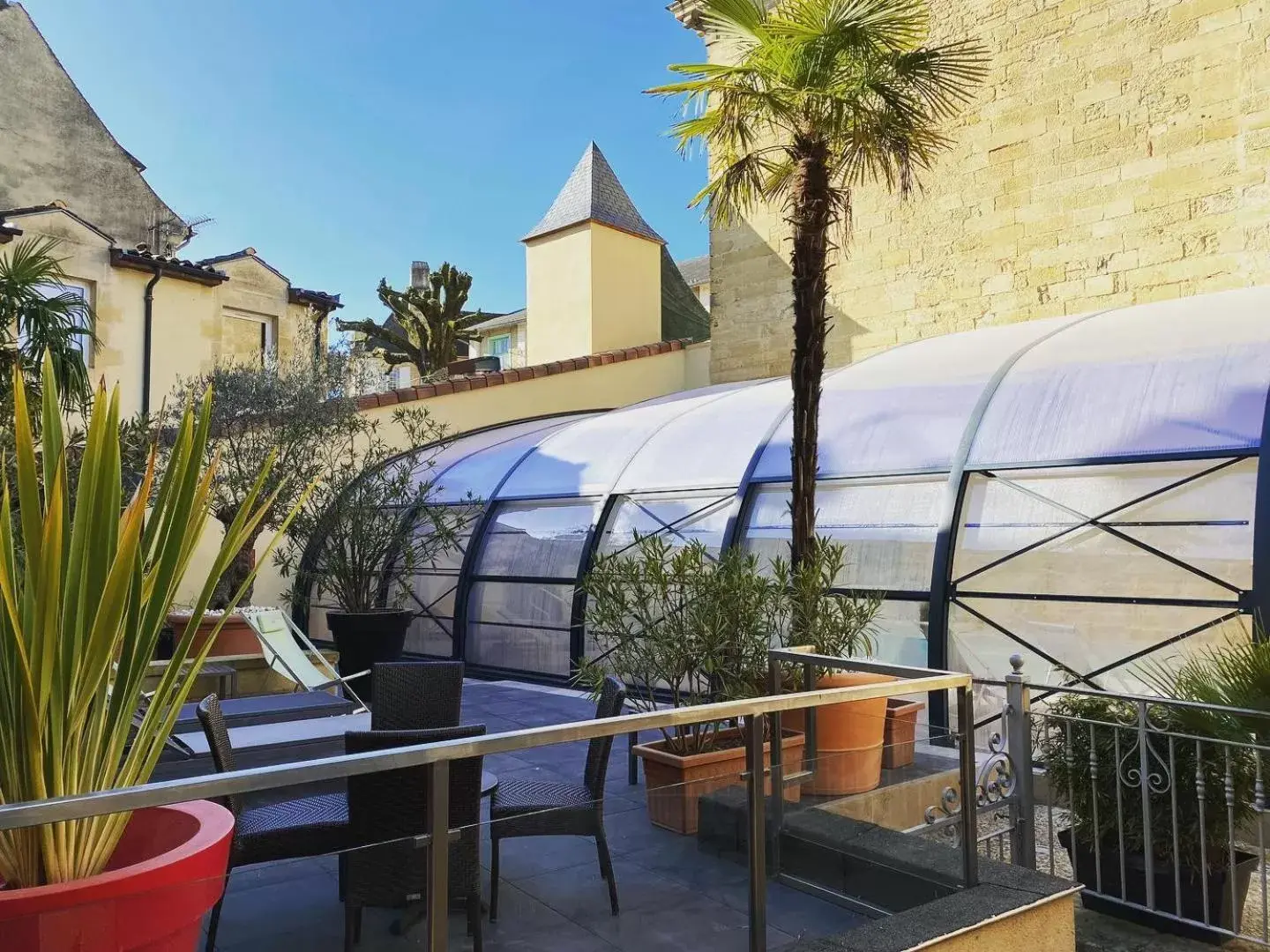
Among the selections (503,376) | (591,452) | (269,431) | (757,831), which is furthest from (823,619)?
(503,376)

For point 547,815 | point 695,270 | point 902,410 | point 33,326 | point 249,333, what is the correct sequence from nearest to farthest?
point 547,815 → point 33,326 → point 902,410 → point 249,333 → point 695,270

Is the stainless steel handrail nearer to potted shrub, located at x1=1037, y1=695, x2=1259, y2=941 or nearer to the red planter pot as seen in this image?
the red planter pot

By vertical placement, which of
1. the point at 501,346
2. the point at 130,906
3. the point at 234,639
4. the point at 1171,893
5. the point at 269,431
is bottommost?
the point at 1171,893

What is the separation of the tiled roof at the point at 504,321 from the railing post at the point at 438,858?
3185 centimetres

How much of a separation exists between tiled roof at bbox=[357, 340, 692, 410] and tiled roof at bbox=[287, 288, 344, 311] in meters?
4.00

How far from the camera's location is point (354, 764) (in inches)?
92.6

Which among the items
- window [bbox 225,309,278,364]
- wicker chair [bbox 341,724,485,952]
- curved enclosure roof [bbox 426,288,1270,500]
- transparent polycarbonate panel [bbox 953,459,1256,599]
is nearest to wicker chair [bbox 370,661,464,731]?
wicker chair [bbox 341,724,485,952]

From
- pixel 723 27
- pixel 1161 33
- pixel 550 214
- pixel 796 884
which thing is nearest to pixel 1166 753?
pixel 796 884

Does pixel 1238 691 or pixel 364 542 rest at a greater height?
pixel 364 542

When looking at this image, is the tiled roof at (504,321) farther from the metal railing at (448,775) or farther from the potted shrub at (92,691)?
the potted shrub at (92,691)

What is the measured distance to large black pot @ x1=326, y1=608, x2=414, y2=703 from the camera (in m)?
10.0

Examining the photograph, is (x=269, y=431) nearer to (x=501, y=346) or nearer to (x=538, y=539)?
(x=538, y=539)

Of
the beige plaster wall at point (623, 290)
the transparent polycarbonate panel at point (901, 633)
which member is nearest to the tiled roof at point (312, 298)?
the beige plaster wall at point (623, 290)

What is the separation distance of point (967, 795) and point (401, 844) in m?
2.38
